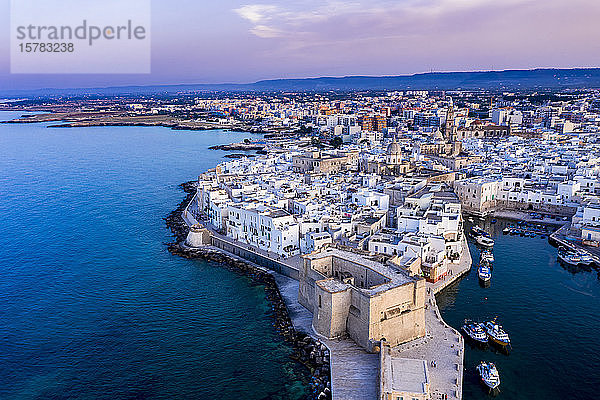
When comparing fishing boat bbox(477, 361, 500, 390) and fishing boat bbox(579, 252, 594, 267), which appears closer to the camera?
fishing boat bbox(477, 361, 500, 390)

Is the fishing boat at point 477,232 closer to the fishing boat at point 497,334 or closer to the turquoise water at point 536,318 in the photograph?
the turquoise water at point 536,318

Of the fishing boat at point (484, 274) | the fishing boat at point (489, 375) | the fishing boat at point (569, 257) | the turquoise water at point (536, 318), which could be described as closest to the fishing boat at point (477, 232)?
the turquoise water at point (536, 318)

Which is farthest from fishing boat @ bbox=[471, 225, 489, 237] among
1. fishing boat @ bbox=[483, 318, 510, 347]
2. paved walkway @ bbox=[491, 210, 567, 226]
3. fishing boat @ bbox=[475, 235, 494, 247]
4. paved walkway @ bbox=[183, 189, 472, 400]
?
fishing boat @ bbox=[483, 318, 510, 347]

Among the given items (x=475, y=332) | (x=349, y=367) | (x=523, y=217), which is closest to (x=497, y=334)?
(x=475, y=332)

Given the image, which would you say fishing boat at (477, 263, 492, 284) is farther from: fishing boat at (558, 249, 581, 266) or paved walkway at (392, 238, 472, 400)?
fishing boat at (558, 249, 581, 266)

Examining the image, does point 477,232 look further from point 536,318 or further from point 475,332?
point 475,332

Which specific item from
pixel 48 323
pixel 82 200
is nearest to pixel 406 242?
pixel 48 323

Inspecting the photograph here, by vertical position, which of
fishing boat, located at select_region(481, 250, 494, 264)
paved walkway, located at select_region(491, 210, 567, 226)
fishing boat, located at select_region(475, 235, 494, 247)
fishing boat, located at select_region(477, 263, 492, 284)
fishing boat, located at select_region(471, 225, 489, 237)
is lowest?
fishing boat, located at select_region(477, 263, 492, 284)

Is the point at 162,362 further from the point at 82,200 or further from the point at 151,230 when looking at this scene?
the point at 82,200
